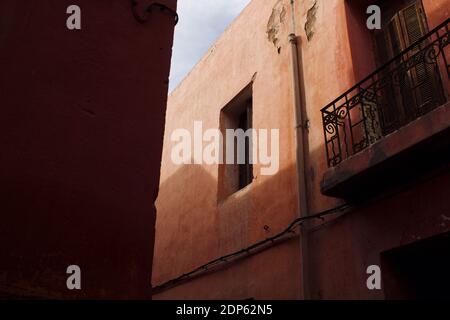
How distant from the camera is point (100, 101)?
4.32 m

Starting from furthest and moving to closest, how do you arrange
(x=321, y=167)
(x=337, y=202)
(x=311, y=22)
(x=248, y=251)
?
(x=311, y=22)
(x=248, y=251)
(x=321, y=167)
(x=337, y=202)

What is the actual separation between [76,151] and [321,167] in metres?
3.55

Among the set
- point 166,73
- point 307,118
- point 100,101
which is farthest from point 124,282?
point 307,118

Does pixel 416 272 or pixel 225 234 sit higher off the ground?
pixel 225 234

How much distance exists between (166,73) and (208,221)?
4192mm

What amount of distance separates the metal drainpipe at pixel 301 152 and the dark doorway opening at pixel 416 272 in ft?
3.65

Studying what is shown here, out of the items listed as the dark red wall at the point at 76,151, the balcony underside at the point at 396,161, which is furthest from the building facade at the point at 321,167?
the dark red wall at the point at 76,151

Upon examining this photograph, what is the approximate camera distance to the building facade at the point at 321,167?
5.11 metres

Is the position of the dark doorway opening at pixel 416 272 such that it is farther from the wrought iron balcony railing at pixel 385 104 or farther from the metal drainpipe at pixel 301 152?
the wrought iron balcony railing at pixel 385 104

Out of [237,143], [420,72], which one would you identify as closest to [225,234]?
[237,143]

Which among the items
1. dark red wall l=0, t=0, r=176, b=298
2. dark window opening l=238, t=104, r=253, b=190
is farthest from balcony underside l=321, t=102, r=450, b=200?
dark window opening l=238, t=104, r=253, b=190

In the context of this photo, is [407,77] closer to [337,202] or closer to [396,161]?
[396,161]

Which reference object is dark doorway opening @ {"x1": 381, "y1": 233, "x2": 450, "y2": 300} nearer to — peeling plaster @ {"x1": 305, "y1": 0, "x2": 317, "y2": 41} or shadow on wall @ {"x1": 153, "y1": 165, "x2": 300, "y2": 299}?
shadow on wall @ {"x1": 153, "y1": 165, "x2": 300, "y2": 299}

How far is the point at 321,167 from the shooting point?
21.2 ft
